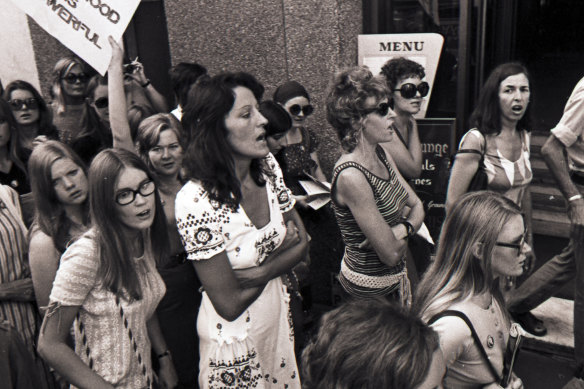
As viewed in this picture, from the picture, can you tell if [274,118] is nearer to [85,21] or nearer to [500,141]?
[85,21]

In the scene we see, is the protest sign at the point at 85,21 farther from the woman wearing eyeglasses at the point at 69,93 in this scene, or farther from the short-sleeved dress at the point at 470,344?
the short-sleeved dress at the point at 470,344

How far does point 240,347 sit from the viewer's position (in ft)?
7.26

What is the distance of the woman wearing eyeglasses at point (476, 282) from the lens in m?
1.95

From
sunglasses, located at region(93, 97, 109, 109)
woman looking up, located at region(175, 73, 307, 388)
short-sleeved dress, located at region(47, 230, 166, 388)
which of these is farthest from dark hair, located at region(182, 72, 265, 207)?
sunglasses, located at region(93, 97, 109, 109)

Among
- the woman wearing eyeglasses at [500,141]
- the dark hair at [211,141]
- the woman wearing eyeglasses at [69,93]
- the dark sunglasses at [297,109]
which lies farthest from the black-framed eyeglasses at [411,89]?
the woman wearing eyeglasses at [69,93]

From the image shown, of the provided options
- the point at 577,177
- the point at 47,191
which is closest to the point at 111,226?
the point at 47,191

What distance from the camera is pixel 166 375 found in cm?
253

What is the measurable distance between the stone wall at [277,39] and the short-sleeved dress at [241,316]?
239cm

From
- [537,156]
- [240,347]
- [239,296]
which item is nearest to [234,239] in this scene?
[239,296]

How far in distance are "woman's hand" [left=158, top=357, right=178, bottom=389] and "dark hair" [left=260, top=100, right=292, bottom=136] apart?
67.7 inches

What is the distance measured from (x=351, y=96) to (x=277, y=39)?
7.11ft

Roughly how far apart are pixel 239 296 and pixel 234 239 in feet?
0.74

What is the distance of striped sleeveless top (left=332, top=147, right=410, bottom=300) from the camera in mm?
2764

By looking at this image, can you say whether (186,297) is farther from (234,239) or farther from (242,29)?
(242,29)
